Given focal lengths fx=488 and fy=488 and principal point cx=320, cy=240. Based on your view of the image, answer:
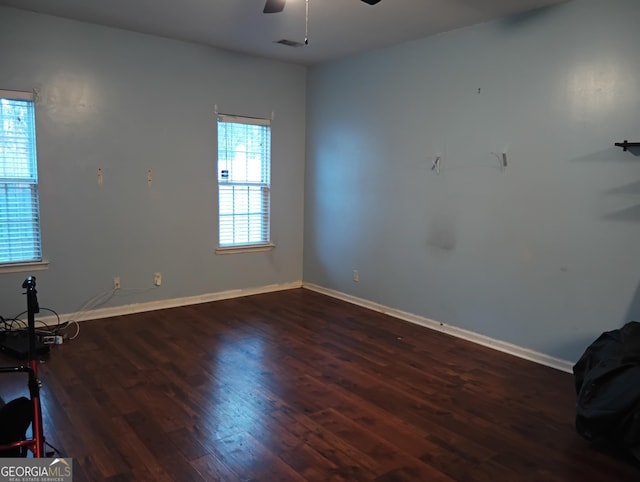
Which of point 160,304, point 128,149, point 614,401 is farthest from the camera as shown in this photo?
point 160,304

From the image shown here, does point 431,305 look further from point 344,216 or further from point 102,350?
point 102,350

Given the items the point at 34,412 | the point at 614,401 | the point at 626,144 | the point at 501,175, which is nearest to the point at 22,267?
the point at 34,412

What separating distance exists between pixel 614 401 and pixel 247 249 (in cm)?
406

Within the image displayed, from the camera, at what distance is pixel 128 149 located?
4.73m

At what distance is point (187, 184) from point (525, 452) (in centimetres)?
396

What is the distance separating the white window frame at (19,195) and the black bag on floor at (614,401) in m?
4.34

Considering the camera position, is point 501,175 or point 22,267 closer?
point 501,175

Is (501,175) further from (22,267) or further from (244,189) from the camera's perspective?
(22,267)

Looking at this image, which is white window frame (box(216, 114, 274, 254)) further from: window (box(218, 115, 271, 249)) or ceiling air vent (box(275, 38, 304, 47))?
ceiling air vent (box(275, 38, 304, 47))
